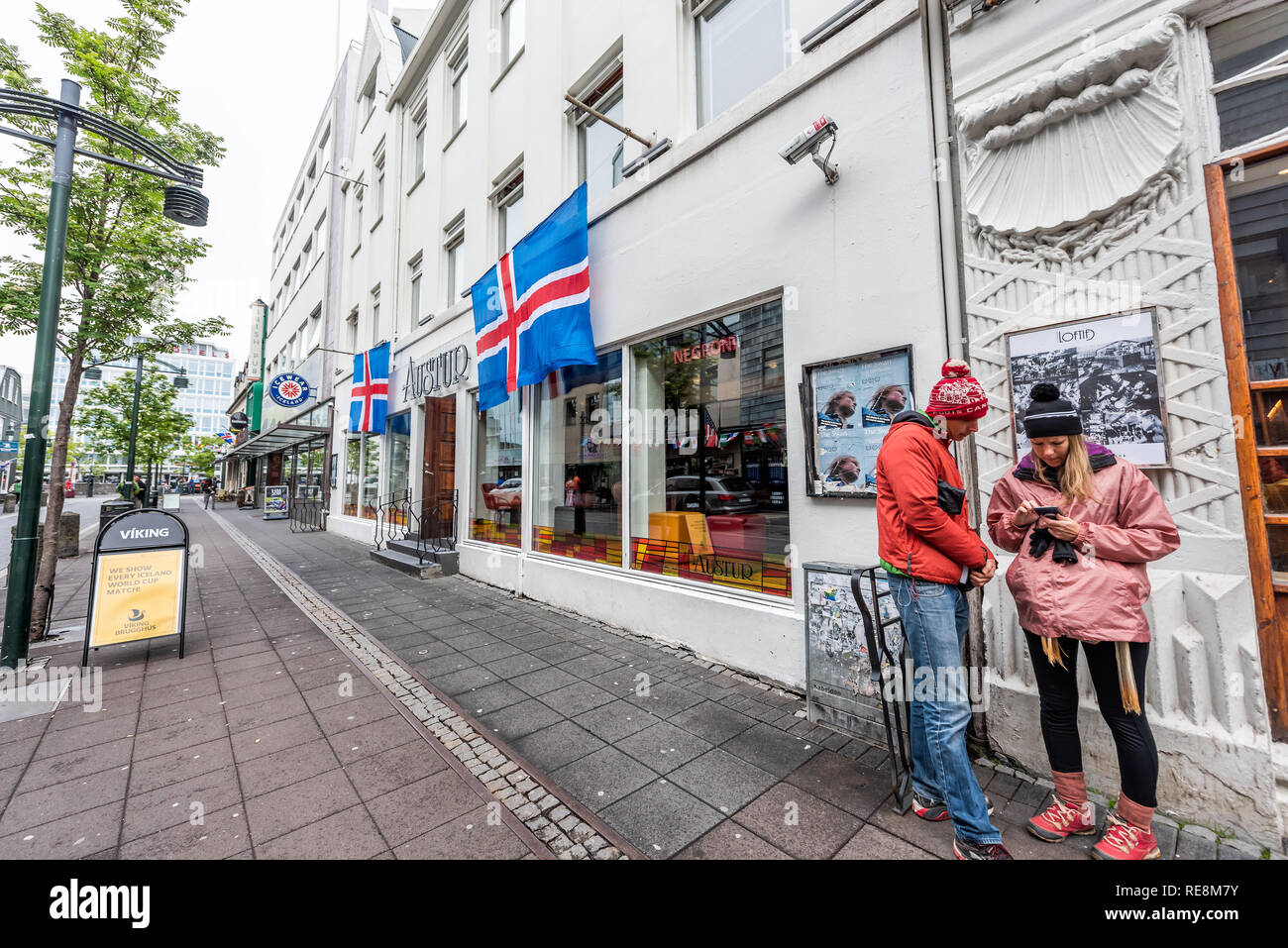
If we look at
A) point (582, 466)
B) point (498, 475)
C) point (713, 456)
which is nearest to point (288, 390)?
point (498, 475)

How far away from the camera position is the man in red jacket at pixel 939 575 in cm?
221

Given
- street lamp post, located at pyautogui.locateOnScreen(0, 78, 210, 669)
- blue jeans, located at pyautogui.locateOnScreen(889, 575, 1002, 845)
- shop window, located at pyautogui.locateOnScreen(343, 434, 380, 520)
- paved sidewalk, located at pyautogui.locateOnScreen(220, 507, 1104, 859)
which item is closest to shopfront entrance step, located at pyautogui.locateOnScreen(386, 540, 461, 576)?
paved sidewalk, located at pyautogui.locateOnScreen(220, 507, 1104, 859)

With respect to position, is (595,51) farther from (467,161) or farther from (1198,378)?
(1198,378)

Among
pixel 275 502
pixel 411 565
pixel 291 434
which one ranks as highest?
pixel 291 434

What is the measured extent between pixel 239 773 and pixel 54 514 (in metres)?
4.97

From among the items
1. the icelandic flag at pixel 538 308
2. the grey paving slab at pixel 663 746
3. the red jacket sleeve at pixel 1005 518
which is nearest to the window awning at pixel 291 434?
the icelandic flag at pixel 538 308

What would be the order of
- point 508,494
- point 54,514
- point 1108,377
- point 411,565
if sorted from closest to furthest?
point 1108,377 < point 54,514 < point 508,494 < point 411,565

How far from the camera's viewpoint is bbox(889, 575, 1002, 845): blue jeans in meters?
2.19

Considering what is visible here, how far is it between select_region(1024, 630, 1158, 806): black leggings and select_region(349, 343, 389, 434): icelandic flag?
42.2 feet

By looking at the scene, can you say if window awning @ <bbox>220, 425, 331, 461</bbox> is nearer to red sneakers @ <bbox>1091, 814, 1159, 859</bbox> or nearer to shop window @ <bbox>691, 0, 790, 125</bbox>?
shop window @ <bbox>691, 0, 790, 125</bbox>

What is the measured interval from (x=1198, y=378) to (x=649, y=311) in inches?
168

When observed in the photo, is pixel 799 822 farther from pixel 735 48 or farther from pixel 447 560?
pixel 447 560

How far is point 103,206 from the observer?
618cm

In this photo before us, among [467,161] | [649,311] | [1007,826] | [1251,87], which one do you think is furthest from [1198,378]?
[467,161]
